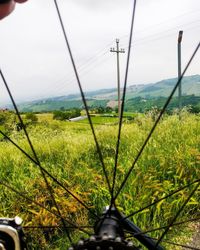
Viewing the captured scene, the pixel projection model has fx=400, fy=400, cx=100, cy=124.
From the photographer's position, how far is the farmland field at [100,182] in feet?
13.2

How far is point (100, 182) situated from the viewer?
4.63 m

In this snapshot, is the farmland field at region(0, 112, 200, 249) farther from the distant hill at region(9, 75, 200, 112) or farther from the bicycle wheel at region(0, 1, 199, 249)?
the distant hill at region(9, 75, 200, 112)

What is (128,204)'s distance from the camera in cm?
406

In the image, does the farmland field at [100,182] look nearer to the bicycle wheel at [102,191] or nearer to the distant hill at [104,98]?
the bicycle wheel at [102,191]

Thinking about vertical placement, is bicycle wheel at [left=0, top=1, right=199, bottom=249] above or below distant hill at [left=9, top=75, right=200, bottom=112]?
above

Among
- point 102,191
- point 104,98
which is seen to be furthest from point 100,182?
point 104,98

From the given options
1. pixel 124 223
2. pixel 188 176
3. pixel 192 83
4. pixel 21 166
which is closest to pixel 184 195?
pixel 188 176

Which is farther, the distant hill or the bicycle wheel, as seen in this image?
the distant hill

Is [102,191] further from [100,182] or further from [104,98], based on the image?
[104,98]

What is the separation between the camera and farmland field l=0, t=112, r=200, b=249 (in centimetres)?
404

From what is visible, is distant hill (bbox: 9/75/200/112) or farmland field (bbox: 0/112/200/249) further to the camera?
distant hill (bbox: 9/75/200/112)

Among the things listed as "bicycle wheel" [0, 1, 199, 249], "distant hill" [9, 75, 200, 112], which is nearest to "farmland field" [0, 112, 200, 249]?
"bicycle wheel" [0, 1, 199, 249]

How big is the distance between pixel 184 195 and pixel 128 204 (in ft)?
1.99

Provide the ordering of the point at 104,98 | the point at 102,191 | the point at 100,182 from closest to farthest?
the point at 102,191
the point at 100,182
the point at 104,98
